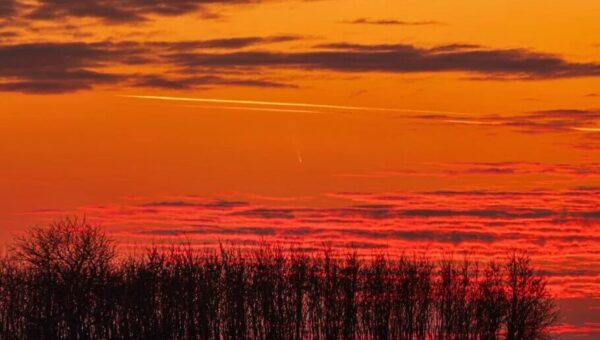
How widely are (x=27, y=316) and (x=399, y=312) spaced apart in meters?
20.4

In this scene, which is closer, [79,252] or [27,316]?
[27,316]

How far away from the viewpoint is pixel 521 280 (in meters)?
78.8

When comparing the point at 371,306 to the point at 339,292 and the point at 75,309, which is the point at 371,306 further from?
the point at 75,309

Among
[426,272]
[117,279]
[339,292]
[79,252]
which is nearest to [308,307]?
[339,292]

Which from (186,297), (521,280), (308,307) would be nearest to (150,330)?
(186,297)

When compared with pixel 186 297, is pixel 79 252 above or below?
above

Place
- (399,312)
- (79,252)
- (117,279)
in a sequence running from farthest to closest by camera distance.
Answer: (79,252)
(117,279)
(399,312)

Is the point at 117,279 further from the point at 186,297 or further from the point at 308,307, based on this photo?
the point at 308,307

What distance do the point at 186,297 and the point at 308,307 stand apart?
668cm

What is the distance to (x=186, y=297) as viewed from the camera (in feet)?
256

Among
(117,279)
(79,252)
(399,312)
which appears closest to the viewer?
(399,312)

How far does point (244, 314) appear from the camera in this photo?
76.8m

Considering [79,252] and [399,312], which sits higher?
[79,252]

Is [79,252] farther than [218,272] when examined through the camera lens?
Yes
